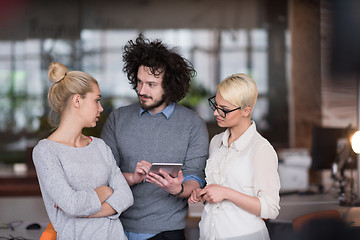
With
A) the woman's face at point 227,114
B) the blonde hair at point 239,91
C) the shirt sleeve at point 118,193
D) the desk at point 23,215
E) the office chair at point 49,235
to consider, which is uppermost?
the blonde hair at point 239,91

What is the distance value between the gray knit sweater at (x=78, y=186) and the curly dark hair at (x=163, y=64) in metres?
0.54

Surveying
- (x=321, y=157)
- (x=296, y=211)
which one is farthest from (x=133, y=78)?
(x=321, y=157)

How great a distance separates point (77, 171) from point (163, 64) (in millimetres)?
803

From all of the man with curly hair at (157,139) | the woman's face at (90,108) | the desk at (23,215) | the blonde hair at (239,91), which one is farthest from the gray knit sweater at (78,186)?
the desk at (23,215)

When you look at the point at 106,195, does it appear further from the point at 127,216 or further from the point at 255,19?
the point at 255,19

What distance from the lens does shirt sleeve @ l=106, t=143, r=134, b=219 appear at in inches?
80.9

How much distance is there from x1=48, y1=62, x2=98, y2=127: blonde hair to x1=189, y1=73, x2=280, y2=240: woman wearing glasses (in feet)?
2.10

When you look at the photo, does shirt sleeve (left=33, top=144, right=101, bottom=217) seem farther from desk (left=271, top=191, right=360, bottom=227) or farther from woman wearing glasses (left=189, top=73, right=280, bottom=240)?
desk (left=271, top=191, right=360, bottom=227)

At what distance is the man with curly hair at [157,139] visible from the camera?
2.38m

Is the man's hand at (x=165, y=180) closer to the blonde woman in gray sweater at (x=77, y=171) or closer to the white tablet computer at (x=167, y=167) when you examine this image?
the white tablet computer at (x=167, y=167)

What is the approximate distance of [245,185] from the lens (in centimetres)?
204

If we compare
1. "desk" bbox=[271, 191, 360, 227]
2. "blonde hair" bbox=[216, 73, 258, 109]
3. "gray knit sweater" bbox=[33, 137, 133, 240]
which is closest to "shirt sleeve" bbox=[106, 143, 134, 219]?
"gray knit sweater" bbox=[33, 137, 133, 240]

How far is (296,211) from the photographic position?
3.33 metres

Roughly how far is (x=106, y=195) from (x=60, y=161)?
265mm
